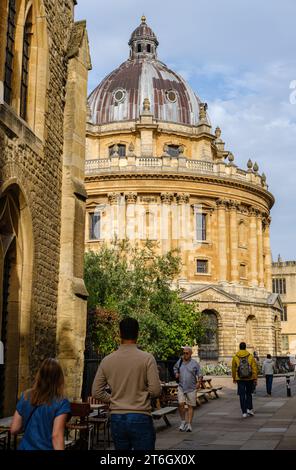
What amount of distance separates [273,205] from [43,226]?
5116 cm

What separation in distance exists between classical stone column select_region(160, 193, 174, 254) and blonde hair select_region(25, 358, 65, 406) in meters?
47.4

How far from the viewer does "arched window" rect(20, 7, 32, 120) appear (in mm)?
12727

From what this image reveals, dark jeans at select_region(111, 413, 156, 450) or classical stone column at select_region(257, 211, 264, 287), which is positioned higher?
classical stone column at select_region(257, 211, 264, 287)

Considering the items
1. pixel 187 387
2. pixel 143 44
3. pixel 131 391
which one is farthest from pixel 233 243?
pixel 131 391

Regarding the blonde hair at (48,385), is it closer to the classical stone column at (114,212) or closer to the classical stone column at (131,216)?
the classical stone column at (131,216)

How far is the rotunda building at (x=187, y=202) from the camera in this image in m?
52.5

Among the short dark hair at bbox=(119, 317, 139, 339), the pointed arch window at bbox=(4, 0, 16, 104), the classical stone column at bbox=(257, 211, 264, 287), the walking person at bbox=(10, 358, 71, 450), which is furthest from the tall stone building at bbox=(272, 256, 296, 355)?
the walking person at bbox=(10, 358, 71, 450)

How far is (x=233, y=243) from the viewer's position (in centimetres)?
5516

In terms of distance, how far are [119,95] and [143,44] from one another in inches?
417

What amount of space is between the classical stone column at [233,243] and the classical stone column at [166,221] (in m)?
5.42

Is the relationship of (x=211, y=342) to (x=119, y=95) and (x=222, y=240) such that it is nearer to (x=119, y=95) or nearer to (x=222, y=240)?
(x=222, y=240)

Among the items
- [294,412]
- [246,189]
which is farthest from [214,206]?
[294,412]

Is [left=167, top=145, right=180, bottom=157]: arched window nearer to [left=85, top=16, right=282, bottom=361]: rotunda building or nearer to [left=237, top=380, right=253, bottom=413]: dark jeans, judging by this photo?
[left=85, top=16, right=282, bottom=361]: rotunda building
